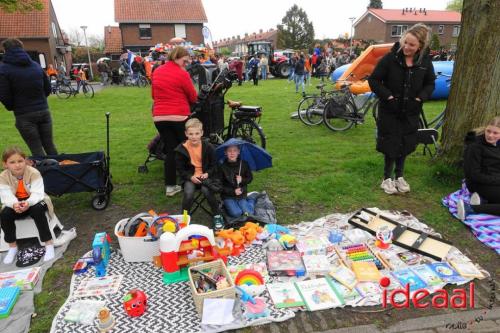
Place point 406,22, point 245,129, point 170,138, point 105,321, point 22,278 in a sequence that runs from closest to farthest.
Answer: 1. point 105,321
2. point 22,278
3. point 170,138
4. point 245,129
5. point 406,22

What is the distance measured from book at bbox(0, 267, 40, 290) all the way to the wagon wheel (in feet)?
4.18

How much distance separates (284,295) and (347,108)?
6.12 metres

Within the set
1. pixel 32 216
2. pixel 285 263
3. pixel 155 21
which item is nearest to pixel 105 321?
pixel 285 263

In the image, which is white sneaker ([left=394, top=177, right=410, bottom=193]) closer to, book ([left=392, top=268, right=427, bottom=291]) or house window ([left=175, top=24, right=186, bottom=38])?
book ([left=392, top=268, right=427, bottom=291])

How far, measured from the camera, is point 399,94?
14.3 feet

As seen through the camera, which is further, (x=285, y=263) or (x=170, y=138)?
(x=170, y=138)

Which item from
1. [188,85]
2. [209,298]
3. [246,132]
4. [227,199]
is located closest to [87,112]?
[246,132]

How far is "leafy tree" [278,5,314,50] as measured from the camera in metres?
59.8

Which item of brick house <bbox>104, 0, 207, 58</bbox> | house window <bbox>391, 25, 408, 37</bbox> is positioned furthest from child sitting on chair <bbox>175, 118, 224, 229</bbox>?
house window <bbox>391, 25, 408, 37</bbox>

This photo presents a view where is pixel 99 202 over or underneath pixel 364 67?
underneath

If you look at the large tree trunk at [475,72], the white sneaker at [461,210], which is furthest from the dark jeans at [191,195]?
the large tree trunk at [475,72]

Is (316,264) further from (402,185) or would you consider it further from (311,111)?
(311,111)

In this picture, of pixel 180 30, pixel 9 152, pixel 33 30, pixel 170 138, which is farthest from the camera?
pixel 180 30

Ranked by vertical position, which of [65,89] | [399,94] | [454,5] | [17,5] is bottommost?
[65,89]
